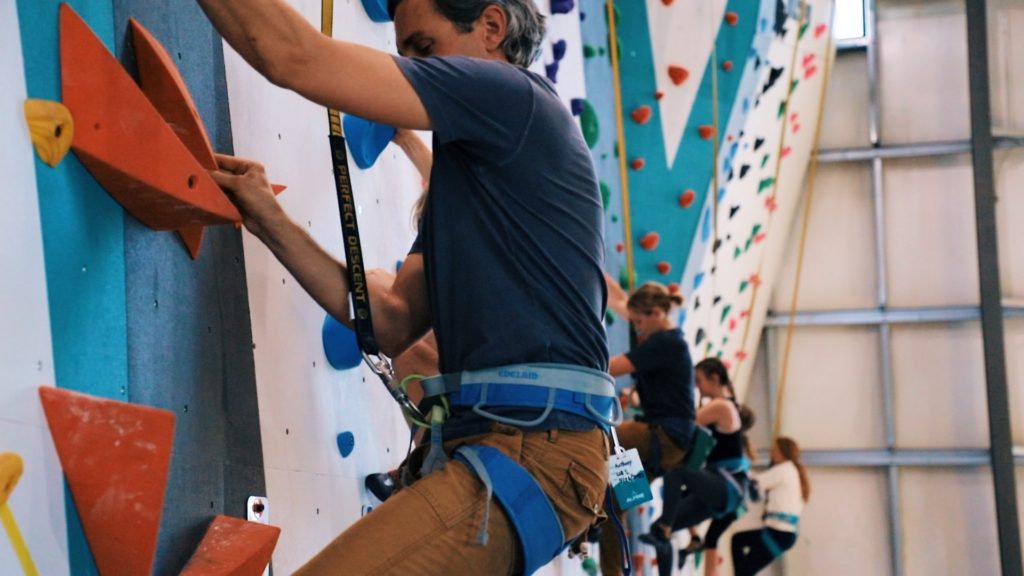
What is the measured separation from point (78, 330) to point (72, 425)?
110mm

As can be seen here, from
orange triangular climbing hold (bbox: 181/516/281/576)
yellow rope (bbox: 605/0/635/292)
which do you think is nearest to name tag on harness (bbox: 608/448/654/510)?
orange triangular climbing hold (bbox: 181/516/281/576)

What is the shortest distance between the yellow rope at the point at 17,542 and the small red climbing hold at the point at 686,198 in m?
3.99

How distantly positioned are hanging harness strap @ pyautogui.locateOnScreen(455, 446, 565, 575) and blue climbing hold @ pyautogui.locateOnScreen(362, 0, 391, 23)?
4.38 feet

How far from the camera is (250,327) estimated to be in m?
1.92

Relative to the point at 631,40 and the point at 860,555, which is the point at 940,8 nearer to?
the point at 860,555

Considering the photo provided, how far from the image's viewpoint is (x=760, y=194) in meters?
6.86

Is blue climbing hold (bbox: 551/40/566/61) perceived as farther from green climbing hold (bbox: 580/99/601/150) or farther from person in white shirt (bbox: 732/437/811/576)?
person in white shirt (bbox: 732/437/811/576)

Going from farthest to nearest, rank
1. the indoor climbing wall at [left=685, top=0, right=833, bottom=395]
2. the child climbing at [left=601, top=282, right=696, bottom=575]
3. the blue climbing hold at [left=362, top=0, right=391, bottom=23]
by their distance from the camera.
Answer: the indoor climbing wall at [left=685, top=0, right=833, bottom=395] → the child climbing at [left=601, top=282, right=696, bottom=575] → the blue climbing hold at [left=362, top=0, right=391, bottom=23]

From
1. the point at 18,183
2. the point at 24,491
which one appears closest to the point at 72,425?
the point at 24,491

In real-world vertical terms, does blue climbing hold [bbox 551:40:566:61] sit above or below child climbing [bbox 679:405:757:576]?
above

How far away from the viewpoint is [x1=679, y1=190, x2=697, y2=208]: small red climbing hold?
505 centimetres

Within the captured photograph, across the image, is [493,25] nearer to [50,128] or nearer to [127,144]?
[127,144]

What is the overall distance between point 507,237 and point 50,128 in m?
0.57

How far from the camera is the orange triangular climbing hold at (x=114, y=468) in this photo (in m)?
1.36
